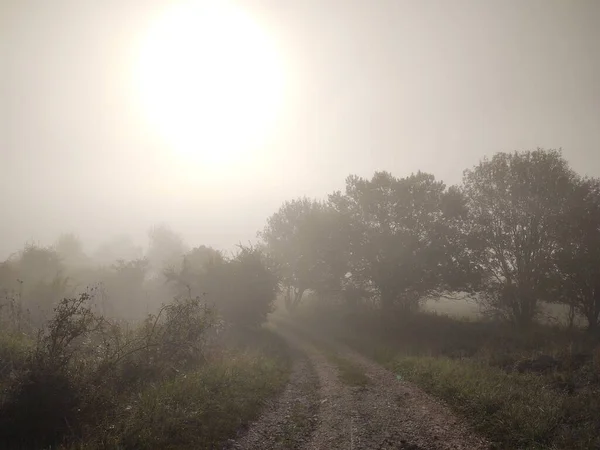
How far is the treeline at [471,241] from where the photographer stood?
30.9 metres

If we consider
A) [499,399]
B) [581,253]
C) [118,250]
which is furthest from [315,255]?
[118,250]

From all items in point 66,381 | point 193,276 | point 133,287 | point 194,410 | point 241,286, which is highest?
point 193,276

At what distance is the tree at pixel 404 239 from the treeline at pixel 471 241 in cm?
11

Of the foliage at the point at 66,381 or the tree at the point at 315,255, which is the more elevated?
the tree at the point at 315,255

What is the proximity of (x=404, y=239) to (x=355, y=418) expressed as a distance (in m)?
27.0

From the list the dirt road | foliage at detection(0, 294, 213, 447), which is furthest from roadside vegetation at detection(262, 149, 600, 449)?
foliage at detection(0, 294, 213, 447)

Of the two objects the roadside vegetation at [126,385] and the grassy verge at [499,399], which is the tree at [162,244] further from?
the grassy verge at [499,399]

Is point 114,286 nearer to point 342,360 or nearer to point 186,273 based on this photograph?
point 186,273

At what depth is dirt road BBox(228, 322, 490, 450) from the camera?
11016 millimetres

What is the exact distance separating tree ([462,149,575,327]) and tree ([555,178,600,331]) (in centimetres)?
82

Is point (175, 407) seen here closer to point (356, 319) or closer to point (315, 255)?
point (356, 319)

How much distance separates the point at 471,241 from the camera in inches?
1409

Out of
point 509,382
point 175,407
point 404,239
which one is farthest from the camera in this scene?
point 404,239

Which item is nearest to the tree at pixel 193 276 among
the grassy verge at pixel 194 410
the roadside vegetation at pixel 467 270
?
the roadside vegetation at pixel 467 270
